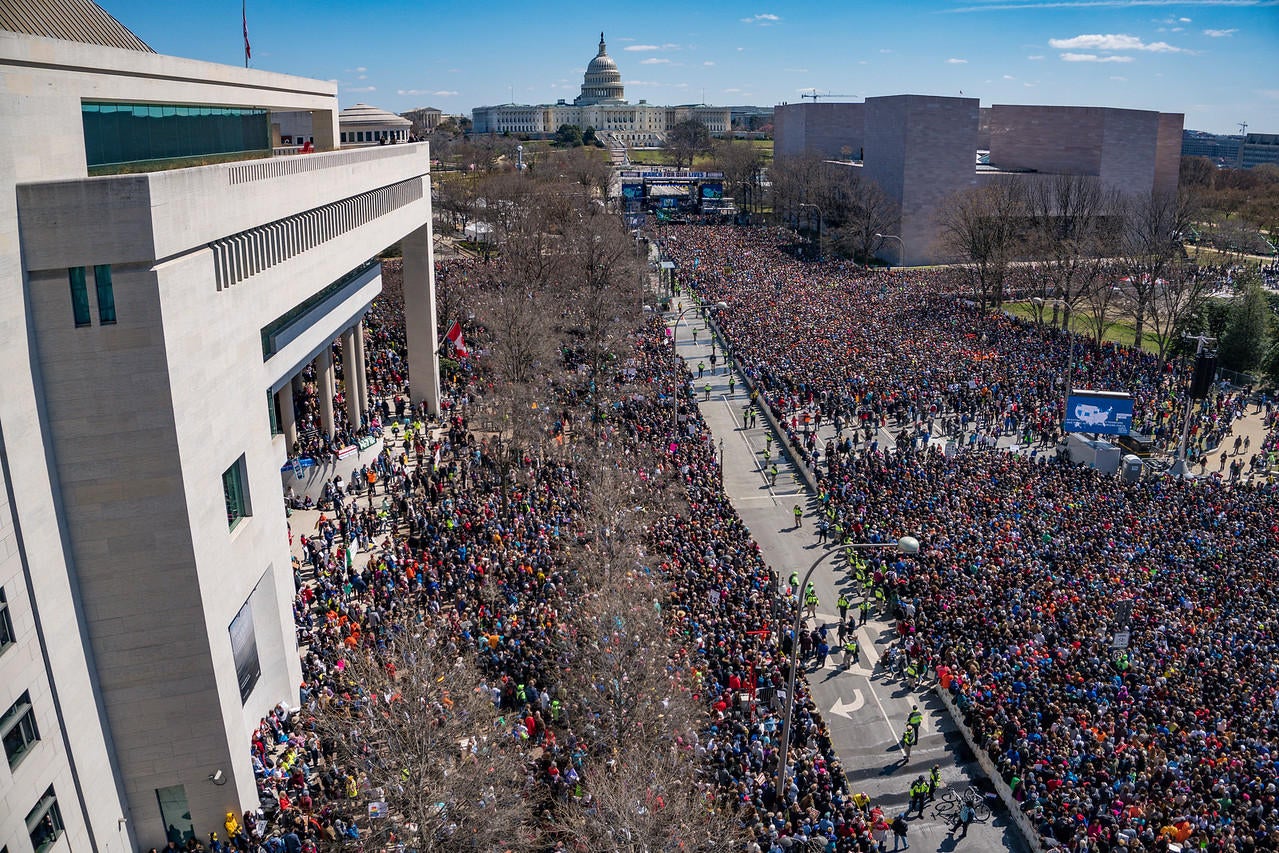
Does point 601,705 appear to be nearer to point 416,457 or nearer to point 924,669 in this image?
point 924,669

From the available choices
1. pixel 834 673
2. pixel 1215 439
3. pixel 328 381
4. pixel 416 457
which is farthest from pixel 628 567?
pixel 1215 439

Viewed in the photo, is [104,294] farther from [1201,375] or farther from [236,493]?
[1201,375]

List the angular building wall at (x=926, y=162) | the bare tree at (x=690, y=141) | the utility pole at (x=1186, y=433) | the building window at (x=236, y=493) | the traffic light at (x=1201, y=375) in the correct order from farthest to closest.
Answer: the bare tree at (x=690, y=141) → the angular building wall at (x=926, y=162) → the traffic light at (x=1201, y=375) → the utility pole at (x=1186, y=433) → the building window at (x=236, y=493)

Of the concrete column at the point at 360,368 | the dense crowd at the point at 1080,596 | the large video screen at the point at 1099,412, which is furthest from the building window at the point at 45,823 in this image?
the large video screen at the point at 1099,412

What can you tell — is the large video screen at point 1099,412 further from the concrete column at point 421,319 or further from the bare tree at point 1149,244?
the concrete column at point 421,319

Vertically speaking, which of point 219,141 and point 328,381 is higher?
point 219,141

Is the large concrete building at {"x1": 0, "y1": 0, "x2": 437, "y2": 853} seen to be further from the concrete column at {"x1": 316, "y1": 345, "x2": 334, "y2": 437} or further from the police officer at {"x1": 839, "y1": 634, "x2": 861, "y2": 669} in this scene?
the concrete column at {"x1": 316, "y1": 345, "x2": 334, "y2": 437}
